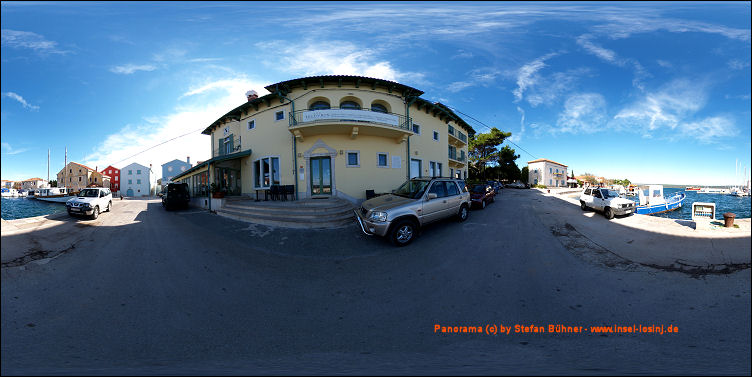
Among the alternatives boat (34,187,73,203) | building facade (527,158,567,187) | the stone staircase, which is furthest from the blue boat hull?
building facade (527,158,567,187)

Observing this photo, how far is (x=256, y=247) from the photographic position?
4.99 meters

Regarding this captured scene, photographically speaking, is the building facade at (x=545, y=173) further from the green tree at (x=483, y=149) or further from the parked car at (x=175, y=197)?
the parked car at (x=175, y=197)

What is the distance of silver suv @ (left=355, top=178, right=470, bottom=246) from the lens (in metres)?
5.19

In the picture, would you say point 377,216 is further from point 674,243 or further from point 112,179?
point 112,179

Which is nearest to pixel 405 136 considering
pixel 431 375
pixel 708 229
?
pixel 708 229

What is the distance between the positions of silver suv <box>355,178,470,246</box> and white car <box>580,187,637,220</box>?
565cm

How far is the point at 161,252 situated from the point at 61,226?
1.08 meters

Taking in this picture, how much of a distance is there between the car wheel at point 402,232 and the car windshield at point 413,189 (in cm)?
98

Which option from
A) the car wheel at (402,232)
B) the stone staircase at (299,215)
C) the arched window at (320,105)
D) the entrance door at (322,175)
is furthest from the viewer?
the arched window at (320,105)

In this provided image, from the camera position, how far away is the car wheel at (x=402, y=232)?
5.15 m

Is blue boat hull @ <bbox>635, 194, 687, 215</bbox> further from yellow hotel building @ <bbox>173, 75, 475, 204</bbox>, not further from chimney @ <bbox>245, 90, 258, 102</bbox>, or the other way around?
chimney @ <bbox>245, 90, 258, 102</bbox>

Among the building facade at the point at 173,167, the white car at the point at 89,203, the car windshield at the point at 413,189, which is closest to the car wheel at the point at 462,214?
the car windshield at the point at 413,189

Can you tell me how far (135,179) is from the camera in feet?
76.9

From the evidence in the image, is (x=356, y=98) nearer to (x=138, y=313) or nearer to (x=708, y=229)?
(x=138, y=313)
